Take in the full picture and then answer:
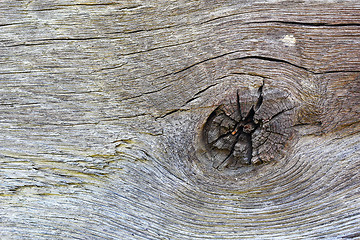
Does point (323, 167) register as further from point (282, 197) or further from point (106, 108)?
point (106, 108)

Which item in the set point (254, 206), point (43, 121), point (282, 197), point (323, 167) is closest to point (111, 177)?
point (43, 121)

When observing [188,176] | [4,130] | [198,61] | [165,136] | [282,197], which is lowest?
[282,197]

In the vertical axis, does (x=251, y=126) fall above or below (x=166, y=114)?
below
